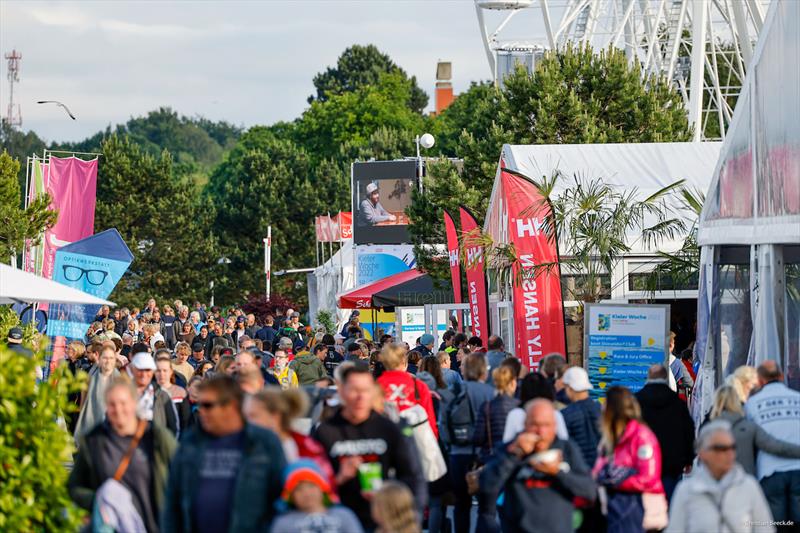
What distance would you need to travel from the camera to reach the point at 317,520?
6391 millimetres

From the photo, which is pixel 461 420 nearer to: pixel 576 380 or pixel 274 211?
pixel 576 380

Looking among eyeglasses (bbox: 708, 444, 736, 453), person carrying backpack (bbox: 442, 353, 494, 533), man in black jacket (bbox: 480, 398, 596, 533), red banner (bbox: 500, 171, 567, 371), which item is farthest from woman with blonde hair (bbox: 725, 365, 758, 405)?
Answer: red banner (bbox: 500, 171, 567, 371)

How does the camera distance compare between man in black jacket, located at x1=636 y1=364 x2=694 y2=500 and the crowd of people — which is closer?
the crowd of people

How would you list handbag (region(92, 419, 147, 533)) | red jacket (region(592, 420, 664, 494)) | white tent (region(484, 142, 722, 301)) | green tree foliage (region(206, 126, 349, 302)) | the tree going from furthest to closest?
the tree → green tree foliage (region(206, 126, 349, 302)) → white tent (region(484, 142, 722, 301)) → red jacket (region(592, 420, 664, 494)) → handbag (region(92, 419, 147, 533))

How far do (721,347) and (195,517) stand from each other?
10096 mm

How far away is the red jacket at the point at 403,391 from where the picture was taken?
10.8 meters

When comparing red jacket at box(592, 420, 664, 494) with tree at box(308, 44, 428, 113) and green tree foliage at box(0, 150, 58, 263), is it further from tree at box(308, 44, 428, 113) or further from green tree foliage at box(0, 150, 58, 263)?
tree at box(308, 44, 428, 113)

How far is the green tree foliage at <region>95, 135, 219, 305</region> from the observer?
215ft

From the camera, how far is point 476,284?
23156 millimetres

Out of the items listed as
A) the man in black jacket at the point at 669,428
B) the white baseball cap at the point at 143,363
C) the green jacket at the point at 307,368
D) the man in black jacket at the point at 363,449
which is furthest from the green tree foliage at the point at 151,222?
the man in black jacket at the point at 363,449

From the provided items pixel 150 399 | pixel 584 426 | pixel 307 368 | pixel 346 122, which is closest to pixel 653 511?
pixel 584 426

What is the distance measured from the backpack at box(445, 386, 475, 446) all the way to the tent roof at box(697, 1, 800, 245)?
11.2 ft

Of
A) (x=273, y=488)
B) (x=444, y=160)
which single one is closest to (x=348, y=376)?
(x=273, y=488)

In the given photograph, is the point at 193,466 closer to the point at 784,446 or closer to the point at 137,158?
the point at 784,446
